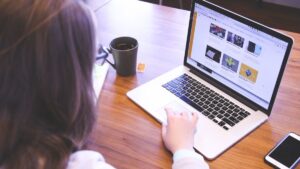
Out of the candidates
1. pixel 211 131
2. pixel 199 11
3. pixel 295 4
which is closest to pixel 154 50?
pixel 199 11

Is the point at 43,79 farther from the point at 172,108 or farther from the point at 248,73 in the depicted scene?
the point at 248,73

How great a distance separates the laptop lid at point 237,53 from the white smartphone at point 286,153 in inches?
3.9

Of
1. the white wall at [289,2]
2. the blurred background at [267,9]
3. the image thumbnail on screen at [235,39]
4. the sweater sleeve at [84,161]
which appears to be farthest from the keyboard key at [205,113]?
the white wall at [289,2]

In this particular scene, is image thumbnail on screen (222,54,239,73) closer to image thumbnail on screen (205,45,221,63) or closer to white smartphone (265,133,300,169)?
image thumbnail on screen (205,45,221,63)

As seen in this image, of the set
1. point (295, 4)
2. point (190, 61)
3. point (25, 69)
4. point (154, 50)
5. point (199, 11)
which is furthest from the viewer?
point (295, 4)

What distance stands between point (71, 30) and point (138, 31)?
79cm

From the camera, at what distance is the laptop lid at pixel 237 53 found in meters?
0.95

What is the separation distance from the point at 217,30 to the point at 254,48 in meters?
0.13

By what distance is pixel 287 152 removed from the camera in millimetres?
938

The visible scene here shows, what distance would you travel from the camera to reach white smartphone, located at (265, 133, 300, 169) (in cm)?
91

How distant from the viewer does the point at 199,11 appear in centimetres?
109

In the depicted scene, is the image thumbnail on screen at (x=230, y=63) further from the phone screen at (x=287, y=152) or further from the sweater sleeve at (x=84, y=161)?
the sweater sleeve at (x=84, y=161)

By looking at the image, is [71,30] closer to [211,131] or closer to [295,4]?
[211,131]

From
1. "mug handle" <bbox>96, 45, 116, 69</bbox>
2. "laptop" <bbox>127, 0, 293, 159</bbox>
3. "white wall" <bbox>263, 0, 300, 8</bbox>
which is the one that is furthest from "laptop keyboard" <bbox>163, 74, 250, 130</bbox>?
"white wall" <bbox>263, 0, 300, 8</bbox>
